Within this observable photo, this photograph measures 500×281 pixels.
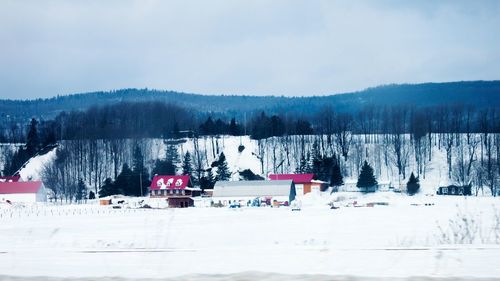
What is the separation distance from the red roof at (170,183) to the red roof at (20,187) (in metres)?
14.6

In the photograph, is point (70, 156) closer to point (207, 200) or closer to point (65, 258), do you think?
point (207, 200)

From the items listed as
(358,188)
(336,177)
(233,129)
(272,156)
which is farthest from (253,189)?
(233,129)

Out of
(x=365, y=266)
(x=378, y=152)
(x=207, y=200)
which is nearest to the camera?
(x=365, y=266)

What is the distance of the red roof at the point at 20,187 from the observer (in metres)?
77.6

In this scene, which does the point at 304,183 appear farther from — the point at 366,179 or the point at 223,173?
the point at 223,173

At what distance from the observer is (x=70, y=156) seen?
3883 inches

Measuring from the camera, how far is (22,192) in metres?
77.4

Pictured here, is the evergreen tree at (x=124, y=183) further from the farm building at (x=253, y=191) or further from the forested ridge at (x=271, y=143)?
the farm building at (x=253, y=191)

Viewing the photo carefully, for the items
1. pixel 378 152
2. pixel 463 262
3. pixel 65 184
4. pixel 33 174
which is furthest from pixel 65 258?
pixel 33 174

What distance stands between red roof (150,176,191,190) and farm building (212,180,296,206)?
6922mm

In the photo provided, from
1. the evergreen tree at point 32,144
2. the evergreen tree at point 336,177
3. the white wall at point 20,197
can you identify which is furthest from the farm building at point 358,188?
the evergreen tree at point 32,144

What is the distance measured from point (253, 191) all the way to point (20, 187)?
101ft

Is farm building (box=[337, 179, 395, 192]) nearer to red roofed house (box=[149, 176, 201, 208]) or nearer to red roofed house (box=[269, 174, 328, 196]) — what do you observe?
red roofed house (box=[269, 174, 328, 196])

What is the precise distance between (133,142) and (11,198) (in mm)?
28298
